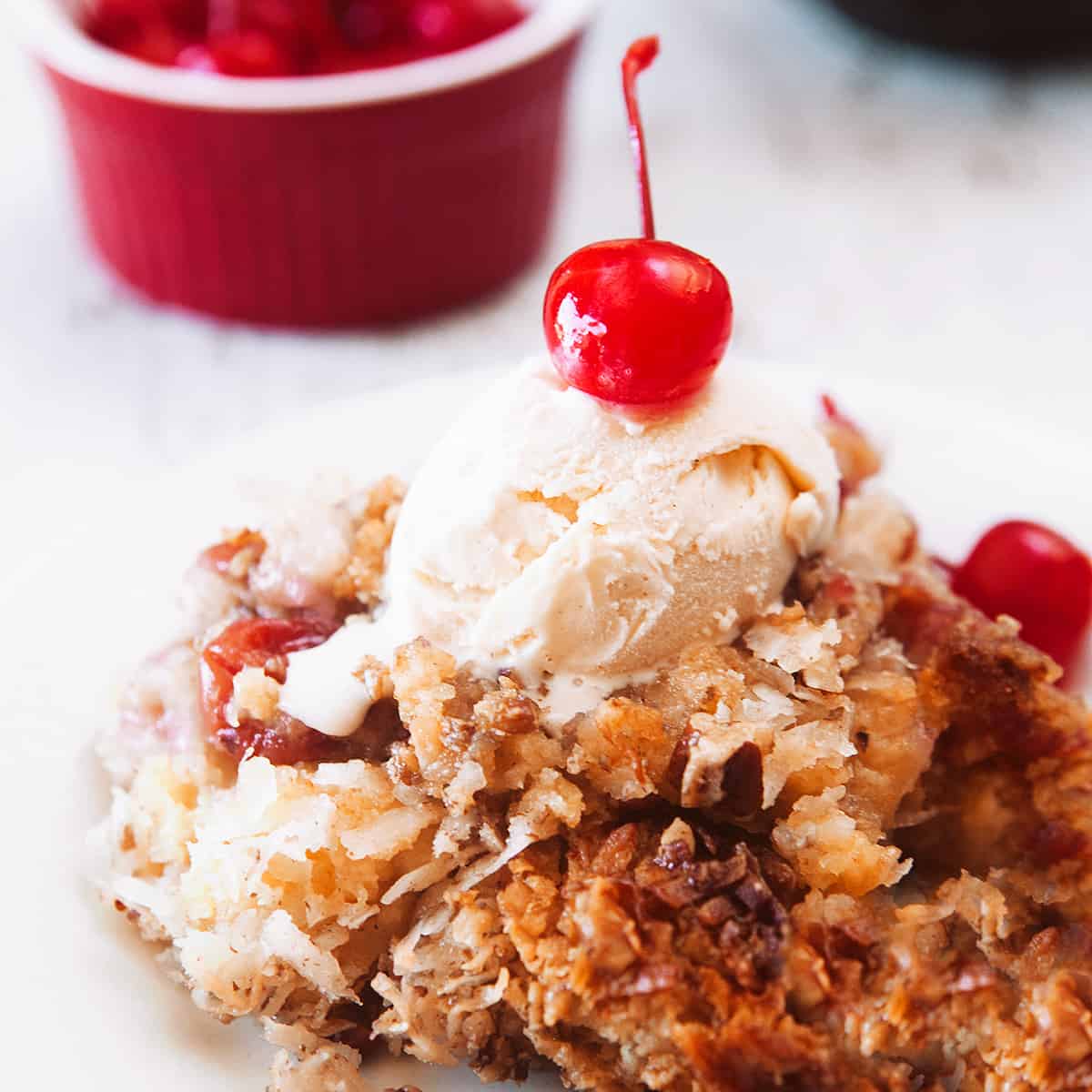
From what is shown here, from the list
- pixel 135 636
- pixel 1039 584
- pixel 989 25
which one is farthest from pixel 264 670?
pixel 989 25

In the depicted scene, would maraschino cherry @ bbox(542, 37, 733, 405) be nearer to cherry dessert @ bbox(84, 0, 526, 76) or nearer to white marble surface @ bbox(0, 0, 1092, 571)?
white marble surface @ bbox(0, 0, 1092, 571)

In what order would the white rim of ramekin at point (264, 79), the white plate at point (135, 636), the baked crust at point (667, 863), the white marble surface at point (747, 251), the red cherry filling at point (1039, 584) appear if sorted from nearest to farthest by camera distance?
the baked crust at point (667, 863) → the white plate at point (135, 636) → the red cherry filling at point (1039, 584) → the white rim of ramekin at point (264, 79) → the white marble surface at point (747, 251)

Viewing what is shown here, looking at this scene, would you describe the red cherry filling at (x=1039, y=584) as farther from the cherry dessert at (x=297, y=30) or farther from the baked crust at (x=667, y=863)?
the cherry dessert at (x=297, y=30)

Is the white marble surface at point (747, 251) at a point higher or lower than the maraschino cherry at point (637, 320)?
lower

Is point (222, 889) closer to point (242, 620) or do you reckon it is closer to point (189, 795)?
point (189, 795)

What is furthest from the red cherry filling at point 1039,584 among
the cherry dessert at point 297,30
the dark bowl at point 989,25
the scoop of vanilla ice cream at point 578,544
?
the dark bowl at point 989,25

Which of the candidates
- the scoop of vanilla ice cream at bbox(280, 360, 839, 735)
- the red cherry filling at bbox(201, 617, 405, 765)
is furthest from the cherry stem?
the red cherry filling at bbox(201, 617, 405, 765)

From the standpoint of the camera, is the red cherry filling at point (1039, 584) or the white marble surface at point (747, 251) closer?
the red cherry filling at point (1039, 584)
